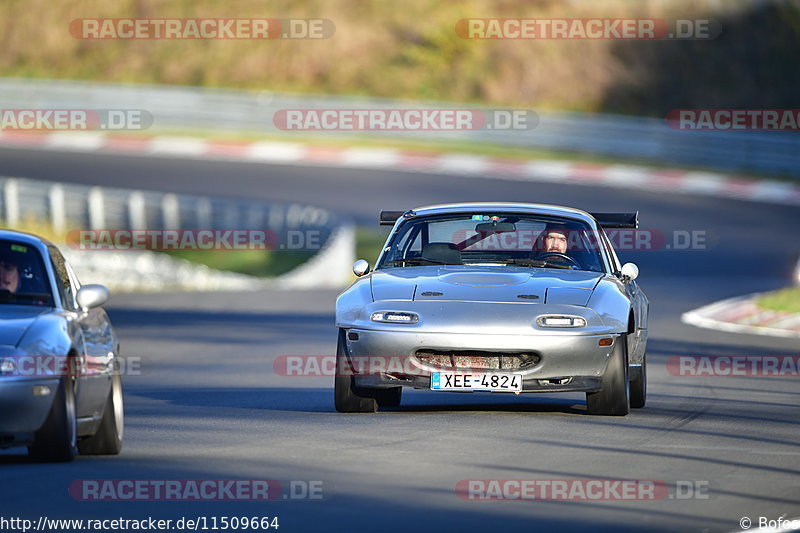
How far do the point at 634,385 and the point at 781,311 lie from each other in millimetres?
9030

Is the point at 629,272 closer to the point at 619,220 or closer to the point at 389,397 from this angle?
the point at 619,220

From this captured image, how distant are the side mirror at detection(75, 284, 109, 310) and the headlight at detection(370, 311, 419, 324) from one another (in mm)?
2242

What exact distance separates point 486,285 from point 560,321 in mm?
627

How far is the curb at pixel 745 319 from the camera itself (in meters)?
19.2

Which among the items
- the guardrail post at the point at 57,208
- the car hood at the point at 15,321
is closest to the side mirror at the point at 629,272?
the car hood at the point at 15,321

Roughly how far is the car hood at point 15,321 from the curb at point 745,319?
11716 mm

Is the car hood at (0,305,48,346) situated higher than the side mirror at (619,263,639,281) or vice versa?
the car hood at (0,305,48,346)

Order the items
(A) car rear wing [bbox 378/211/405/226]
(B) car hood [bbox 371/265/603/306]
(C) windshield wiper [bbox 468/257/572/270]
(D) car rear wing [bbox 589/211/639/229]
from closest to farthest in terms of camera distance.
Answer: (B) car hood [bbox 371/265/603/306], (C) windshield wiper [bbox 468/257/572/270], (D) car rear wing [bbox 589/211/639/229], (A) car rear wing [bbox 378/211/405/226]

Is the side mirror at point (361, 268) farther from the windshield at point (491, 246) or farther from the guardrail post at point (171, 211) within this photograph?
the guardrail post at point (171, 211)

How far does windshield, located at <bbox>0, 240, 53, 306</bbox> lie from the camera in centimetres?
896

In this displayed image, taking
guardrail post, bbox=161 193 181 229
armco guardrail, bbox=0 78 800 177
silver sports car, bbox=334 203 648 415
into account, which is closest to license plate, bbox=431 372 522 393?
silver sports car, bbox=334 203 648 415

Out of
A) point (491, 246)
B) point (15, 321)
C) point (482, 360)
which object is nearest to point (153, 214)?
point (491, 246)

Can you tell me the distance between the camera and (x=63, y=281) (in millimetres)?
9180

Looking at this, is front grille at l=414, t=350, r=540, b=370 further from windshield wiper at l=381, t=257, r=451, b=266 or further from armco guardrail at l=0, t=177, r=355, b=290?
armco guardrail at l=0, t=177, r=355, b=290
